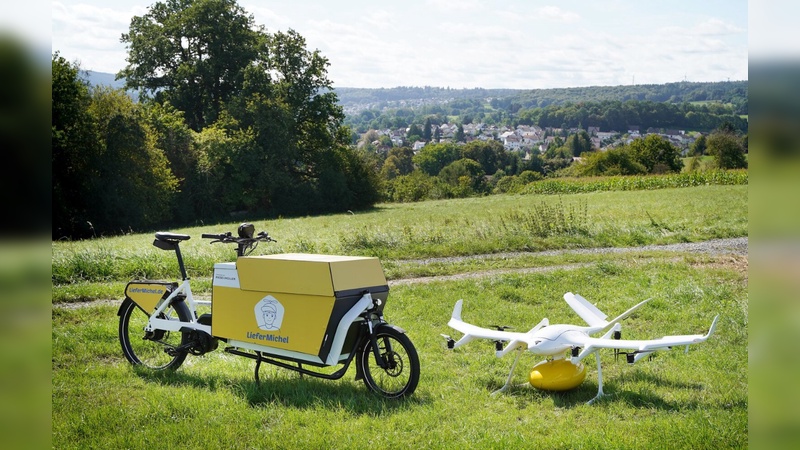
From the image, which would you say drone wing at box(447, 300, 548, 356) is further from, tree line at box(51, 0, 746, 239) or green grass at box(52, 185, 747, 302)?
tree line at box(51, 0, 746, 239)

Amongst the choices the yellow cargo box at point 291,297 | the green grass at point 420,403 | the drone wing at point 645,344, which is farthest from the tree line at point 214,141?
the drone wing at point 645,344

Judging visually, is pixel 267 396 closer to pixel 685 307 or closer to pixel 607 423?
pixel 607 423

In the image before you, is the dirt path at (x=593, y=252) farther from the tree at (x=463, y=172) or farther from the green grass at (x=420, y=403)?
the tree at (x=463, y=172)

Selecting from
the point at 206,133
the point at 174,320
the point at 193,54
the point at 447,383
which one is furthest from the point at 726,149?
the point at 174,320
